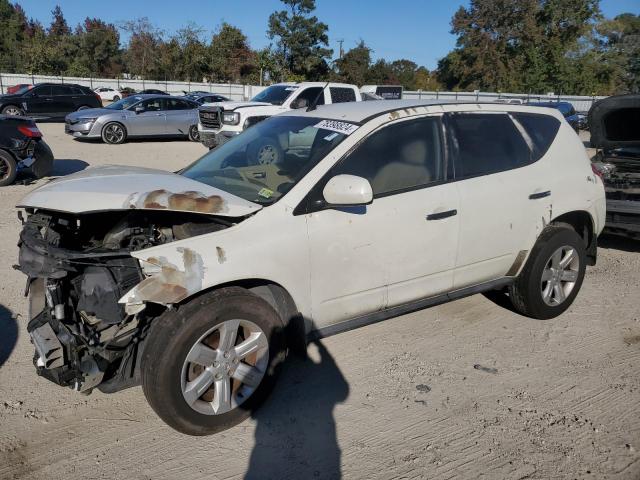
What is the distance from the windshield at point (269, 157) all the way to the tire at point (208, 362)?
706 mm

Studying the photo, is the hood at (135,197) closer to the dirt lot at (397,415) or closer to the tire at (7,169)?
the dirt lot at (397,415)

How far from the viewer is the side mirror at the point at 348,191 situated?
3098 millimetres

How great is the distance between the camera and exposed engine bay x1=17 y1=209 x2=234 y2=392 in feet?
9.23

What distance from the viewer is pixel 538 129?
443cm

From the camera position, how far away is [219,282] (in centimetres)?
287

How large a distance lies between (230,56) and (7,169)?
2135 inches

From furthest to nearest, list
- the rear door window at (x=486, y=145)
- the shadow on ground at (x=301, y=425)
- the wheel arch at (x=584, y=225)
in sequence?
the wheel arch at (x=584, y=225), the rear door window at (x=486, y=145), the shadow on ground at (x=301, y=425)

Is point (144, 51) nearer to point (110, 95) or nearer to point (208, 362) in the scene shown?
point (110, 95)

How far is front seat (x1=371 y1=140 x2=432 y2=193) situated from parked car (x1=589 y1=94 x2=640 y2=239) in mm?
3407

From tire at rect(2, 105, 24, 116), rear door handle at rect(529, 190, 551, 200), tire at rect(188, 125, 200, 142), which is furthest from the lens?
tire at rect(2, 105, 24, 116)

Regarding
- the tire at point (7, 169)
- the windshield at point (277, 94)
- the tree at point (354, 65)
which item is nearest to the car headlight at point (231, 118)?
the windshield at point (277, 94)

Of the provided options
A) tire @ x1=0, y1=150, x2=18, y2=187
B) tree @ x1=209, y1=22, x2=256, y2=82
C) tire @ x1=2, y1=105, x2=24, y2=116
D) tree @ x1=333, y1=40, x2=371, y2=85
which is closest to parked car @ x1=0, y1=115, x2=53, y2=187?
tire @ x1=0, y1=150, x2=18, y2=187

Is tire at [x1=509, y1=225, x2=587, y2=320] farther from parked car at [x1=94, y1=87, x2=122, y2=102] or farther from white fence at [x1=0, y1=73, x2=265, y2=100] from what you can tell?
white fence at [x1=0, y1=73, x2=265, y2=100]

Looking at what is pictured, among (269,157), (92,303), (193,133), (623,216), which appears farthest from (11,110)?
(623,216)
